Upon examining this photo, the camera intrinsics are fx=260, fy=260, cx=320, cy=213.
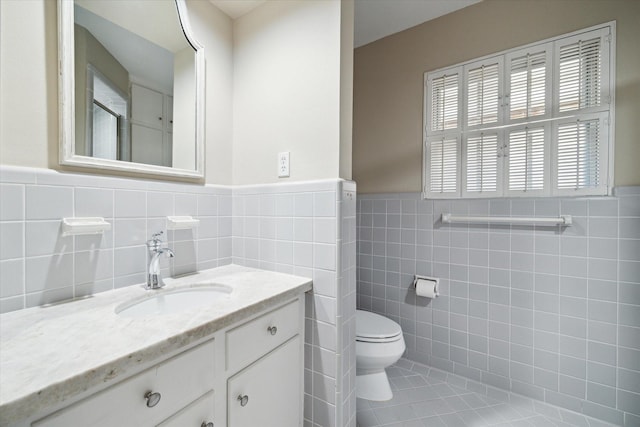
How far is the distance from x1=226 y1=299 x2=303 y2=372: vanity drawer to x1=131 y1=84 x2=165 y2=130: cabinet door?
3.18ft

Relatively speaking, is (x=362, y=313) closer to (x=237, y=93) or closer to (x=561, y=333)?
(x=561, y=333)

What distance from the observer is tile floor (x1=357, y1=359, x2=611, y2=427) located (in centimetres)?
144

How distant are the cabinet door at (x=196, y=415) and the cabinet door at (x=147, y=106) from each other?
1.09m

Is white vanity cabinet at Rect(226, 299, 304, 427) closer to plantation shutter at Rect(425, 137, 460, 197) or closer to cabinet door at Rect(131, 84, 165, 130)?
cabinet door at Rect(131, 84, 165, 130)

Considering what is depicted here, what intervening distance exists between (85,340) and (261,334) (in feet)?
1.58

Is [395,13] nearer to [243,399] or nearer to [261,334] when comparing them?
[261,334]

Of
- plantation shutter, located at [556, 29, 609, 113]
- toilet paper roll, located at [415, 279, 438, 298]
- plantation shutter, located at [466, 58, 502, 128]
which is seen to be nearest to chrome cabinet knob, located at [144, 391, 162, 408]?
toilet paper roll, located at [415, 279, 438, 298]

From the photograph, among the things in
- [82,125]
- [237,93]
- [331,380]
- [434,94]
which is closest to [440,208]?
[434,94]

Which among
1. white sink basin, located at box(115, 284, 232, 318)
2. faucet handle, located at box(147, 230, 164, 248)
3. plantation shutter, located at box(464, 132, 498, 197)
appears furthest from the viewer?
plantation shutter, located at box(464, 132, 498, 197)

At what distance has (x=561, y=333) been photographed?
1531 mm

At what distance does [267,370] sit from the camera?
942 millimetres

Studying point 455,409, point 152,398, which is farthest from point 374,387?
point 152,398

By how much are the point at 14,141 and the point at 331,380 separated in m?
1.41

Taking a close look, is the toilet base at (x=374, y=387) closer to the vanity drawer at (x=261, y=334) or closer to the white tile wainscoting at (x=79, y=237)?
the vanity drawer at (x=261, y=334)
